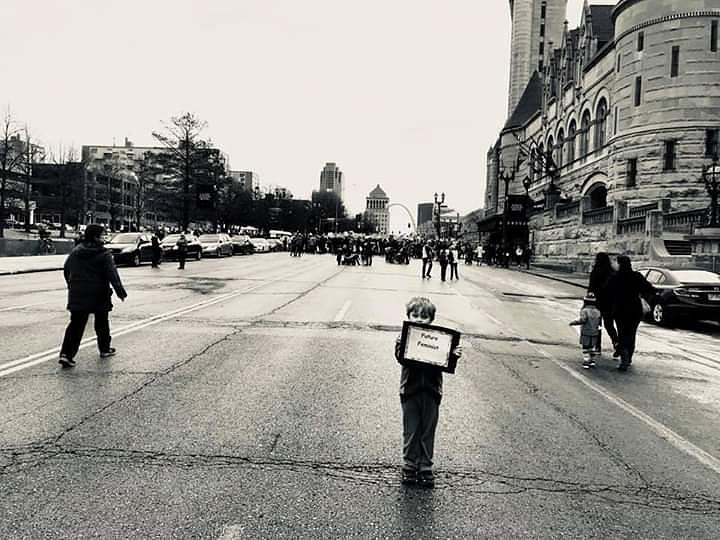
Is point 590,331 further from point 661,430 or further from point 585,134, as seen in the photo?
point 585,134

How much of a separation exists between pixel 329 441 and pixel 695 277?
43.3 feet

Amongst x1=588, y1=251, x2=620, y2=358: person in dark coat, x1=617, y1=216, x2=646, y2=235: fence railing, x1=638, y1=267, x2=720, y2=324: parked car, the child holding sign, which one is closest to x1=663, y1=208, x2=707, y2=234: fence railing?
x1=617, y1=216, x2=646, y2=235: fence railing

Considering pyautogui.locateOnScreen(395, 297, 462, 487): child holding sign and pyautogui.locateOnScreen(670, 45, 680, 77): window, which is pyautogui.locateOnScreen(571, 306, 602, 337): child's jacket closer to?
pyautogui.locateOnScreen(395, 297, 462, 487): child holding sign

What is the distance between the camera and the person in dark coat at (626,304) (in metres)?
9.30

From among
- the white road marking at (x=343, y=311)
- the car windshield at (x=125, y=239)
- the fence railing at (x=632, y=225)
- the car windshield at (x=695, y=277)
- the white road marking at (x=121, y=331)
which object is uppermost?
the fence railing at (x=632, y=225)

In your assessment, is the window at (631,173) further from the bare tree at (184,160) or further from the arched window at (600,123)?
the bare tree at (184,160)

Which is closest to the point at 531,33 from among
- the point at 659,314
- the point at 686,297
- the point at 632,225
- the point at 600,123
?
the point at 600,123

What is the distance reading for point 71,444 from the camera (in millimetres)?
4996

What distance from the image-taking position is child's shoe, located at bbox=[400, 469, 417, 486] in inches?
174

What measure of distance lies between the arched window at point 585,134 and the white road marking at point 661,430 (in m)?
44.5

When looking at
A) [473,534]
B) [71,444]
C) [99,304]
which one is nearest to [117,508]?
[71,444]

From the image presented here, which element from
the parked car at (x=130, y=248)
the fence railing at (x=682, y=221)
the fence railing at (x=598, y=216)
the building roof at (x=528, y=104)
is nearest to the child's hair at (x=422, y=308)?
the fence railing at (x=682, y=221)

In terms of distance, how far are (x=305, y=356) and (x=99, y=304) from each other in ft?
9.19

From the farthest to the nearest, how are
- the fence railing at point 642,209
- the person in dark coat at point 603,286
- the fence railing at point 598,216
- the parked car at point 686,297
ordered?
the fence railing at point 598,216 < the fence railing at point 642,209 < the parked car at point 686,297 < the person in dark coat at point 603,286
